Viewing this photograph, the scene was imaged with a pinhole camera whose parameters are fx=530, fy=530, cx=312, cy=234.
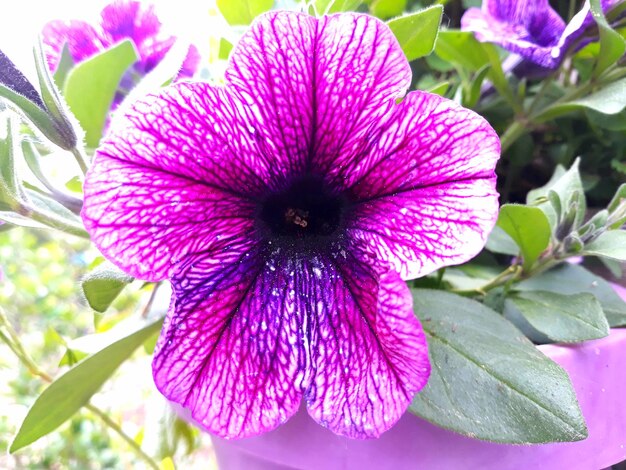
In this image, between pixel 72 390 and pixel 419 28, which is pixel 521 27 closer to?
pixel 419 28

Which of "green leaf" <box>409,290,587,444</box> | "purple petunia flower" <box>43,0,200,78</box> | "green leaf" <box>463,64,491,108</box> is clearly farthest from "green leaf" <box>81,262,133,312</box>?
"green leaf" <box>463,64,491,108</box>

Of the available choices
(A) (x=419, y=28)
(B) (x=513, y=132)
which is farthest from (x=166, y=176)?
(B) (x=513, y=132)

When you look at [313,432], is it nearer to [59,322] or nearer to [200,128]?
[200,128]

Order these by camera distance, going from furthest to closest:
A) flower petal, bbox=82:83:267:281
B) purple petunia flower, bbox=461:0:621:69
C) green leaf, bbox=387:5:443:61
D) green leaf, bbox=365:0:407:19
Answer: green leaf, bbox=365:0:407:19 → purple petunia flower, bbox=461:0:621:69 → green leaf, bbox=387:5:443:61 → flower petal, bbox=82:83:267:281

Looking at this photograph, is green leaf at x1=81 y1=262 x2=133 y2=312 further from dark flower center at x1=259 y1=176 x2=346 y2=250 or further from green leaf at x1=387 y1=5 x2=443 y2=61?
green leaf at x1=387 y1=5 x2=443 y2=61

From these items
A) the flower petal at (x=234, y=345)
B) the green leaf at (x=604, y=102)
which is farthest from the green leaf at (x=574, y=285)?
the flower petal at (x=234, y=345)

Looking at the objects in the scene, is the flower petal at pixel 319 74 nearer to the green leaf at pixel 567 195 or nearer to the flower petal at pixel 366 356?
the flower petal at pixel 366 356
